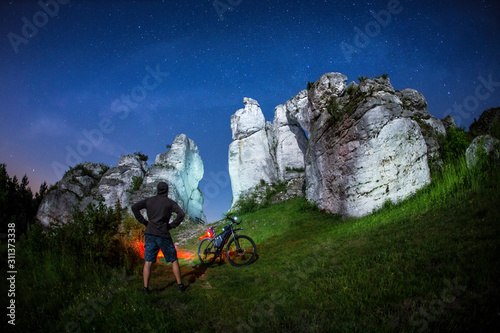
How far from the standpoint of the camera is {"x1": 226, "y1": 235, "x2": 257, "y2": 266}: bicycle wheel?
8.69m

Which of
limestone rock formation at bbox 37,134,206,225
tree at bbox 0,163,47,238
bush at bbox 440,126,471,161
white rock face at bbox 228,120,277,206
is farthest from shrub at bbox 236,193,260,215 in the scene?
tree at bbox 0,163,47,238

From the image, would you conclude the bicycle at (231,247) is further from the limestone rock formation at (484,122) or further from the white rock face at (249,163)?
the white rock face at (249,163)

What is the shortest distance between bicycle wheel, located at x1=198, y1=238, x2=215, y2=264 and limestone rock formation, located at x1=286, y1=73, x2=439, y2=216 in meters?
7.93

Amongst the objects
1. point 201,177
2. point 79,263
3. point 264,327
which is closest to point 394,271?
point 264,327

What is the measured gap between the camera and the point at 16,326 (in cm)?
418

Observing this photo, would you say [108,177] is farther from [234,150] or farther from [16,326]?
[16,326]

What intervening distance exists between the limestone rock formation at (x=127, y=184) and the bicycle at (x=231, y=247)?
1802 centimetres

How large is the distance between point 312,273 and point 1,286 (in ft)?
26.6

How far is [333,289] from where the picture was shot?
181 inches

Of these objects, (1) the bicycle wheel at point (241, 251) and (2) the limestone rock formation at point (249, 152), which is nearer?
(1) the bicycle wheel at point (241, 251)

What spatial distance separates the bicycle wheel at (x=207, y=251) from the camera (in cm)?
959

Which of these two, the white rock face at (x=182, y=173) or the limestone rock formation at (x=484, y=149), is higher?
the white rock face at (x=182, y=173)

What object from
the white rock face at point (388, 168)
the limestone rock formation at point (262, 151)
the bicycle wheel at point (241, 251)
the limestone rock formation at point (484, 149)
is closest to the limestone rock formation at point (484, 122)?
the limestone rock formation at point (484, 149)

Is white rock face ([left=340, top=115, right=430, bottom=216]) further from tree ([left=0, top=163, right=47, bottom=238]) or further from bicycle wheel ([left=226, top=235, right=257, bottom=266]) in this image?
tree ([left=0, top=163, right=47, bottom=238])
